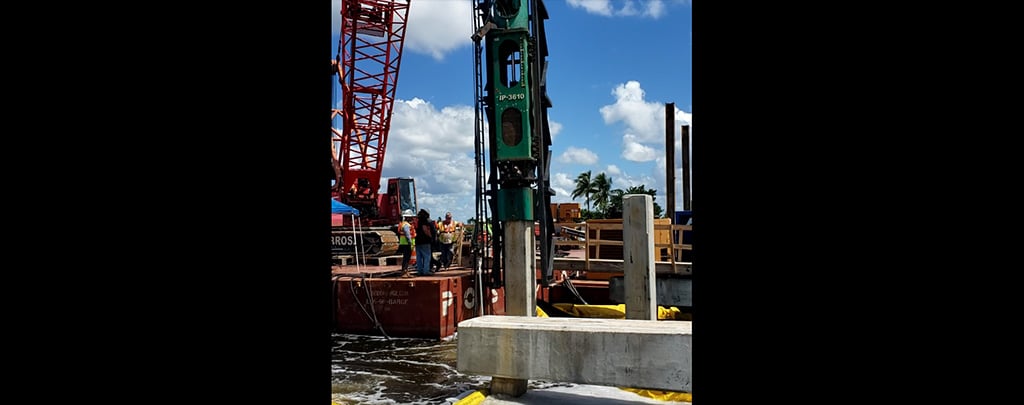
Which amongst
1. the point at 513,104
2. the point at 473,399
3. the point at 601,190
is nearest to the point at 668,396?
the point at 473,399

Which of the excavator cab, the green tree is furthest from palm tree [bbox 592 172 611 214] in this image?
the excavator cab

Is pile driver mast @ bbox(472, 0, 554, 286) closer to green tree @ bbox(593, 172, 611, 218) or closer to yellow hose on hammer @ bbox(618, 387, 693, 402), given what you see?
yellow hose on hammer @ bbox(618, 387, 693, 402)

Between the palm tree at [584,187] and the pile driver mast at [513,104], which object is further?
the palm tree at [584,187]

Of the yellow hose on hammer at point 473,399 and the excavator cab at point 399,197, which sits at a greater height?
the excavator cab at point 399,197

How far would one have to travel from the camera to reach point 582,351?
5.61 m

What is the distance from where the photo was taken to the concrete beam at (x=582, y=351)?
5.35m

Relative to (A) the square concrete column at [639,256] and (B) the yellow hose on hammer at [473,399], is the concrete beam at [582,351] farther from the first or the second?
(A) the square concrete column at [639,256]

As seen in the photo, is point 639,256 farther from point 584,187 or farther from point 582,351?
point 584,187

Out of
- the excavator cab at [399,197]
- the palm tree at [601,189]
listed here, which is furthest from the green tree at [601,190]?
the excavator cab at [399,197]

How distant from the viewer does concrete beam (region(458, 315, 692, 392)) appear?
5348 mm
